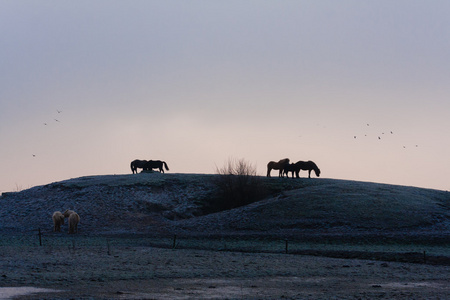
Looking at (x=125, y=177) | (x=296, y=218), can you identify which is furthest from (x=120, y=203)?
(x=296, y=218)

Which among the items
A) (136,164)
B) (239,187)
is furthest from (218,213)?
(136,164)

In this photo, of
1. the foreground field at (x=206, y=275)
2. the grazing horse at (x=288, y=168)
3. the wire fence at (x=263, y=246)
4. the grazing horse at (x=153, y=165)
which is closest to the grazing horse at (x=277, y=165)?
the grazing horse at (x=288, y=168)

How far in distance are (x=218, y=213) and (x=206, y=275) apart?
1239 inches

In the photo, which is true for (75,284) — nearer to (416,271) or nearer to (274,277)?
(274,277)

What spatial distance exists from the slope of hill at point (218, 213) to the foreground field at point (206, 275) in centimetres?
1478

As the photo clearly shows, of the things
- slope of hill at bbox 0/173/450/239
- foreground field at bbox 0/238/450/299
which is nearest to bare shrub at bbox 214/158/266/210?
slope of hill at bbox 0/173/450/239

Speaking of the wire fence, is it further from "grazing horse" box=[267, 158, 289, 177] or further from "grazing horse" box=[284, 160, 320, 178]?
"grazing horse" box=[267, 158, 289, 177]

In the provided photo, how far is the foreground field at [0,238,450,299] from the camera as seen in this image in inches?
718

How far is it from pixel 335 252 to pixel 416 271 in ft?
25.3

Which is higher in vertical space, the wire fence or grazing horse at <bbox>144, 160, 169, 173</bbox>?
grazing horse at <bbox>144, 160, 169, 173</bbox>

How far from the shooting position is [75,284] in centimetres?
1908

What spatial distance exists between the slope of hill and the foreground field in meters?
14.8

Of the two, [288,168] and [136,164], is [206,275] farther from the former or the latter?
[136,164]

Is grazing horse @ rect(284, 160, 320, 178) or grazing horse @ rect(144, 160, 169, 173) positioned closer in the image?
grazing horse @ rect(284, 160, 320, 178)
